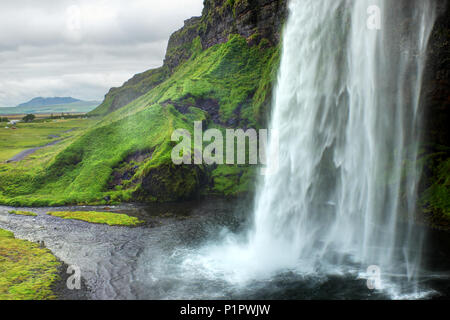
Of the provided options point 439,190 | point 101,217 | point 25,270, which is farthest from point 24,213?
point 439,190

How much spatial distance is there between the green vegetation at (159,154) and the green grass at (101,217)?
7.02 metres

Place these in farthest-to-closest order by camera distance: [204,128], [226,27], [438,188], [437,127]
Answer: [226,27] → [204,128] → [437,127] → [438,188]

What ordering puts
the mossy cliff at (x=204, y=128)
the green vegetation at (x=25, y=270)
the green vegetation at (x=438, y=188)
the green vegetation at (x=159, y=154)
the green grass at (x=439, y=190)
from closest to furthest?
1. the green vegetation at (x=25, y=270)
2. the green vegetation at (x=438, y=188)
3. the green grass at (x=439, y=190)
4. the mossy cliff at (x=204, y=128)
5. the green vegetation at (x=159, y=154)

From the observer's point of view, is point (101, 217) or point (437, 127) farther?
point (101, 217)

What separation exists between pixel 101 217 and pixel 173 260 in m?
17.9

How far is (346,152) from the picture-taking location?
3161 cm

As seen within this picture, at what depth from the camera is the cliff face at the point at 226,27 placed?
77.1 meters

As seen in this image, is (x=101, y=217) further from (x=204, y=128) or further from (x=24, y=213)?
(x=204, y=128)

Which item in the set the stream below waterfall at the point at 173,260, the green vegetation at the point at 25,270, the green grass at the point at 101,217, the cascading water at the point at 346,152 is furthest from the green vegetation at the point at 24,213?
the cascading water at the point at 346,152

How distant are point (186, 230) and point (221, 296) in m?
15.2

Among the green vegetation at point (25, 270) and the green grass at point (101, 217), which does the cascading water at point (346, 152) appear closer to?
the green vegetation at point (25, 270)

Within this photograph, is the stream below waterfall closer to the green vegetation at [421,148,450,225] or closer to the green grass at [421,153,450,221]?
the green vegetation at [421,148,450,225]
